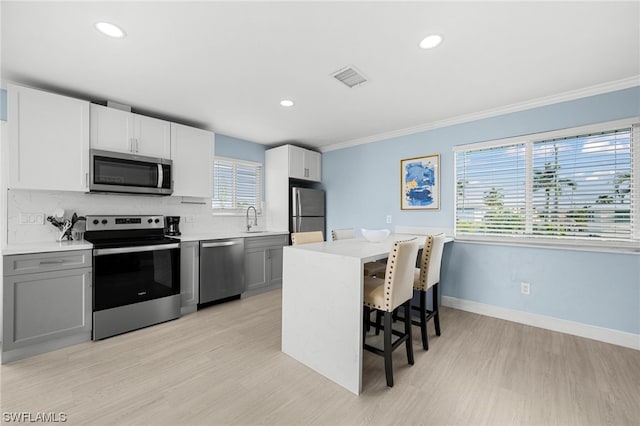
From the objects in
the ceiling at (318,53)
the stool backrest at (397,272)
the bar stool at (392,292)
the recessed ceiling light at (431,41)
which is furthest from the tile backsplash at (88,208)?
the recessed ceiling light at (431,41)

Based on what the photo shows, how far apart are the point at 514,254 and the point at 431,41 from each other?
2499 mm

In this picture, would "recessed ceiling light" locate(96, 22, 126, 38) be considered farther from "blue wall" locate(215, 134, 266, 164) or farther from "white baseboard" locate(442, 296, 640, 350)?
"white baseboard" locate(442, 296, 640, 350)

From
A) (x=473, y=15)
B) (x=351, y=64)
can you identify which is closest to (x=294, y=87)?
(x=351, y=64)

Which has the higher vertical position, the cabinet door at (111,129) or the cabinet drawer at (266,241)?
the cabinet door at (111,129)

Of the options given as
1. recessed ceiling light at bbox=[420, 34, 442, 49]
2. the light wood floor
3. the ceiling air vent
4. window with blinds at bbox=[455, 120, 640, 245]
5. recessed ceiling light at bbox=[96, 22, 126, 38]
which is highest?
the ceiling air vent

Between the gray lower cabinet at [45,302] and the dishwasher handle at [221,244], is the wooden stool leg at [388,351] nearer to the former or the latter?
the dishwasher handle at [221,244]

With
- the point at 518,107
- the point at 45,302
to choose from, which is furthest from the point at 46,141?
the point at 518,107

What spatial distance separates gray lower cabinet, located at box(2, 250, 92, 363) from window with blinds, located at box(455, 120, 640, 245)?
415 centimetres

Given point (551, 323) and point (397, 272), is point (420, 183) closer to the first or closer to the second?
point (551, 323)

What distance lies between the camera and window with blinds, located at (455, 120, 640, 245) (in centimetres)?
257

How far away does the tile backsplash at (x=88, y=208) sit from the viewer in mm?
2637

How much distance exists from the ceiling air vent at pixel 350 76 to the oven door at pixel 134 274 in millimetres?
2505

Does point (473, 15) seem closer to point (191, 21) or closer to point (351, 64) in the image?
point (351, 64)

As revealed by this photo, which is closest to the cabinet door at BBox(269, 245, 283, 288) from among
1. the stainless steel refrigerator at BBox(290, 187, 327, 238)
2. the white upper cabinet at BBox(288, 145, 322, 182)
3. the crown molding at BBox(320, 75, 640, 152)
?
the stainless steel refrigerator at BBox(290, 187, 327, 238)
